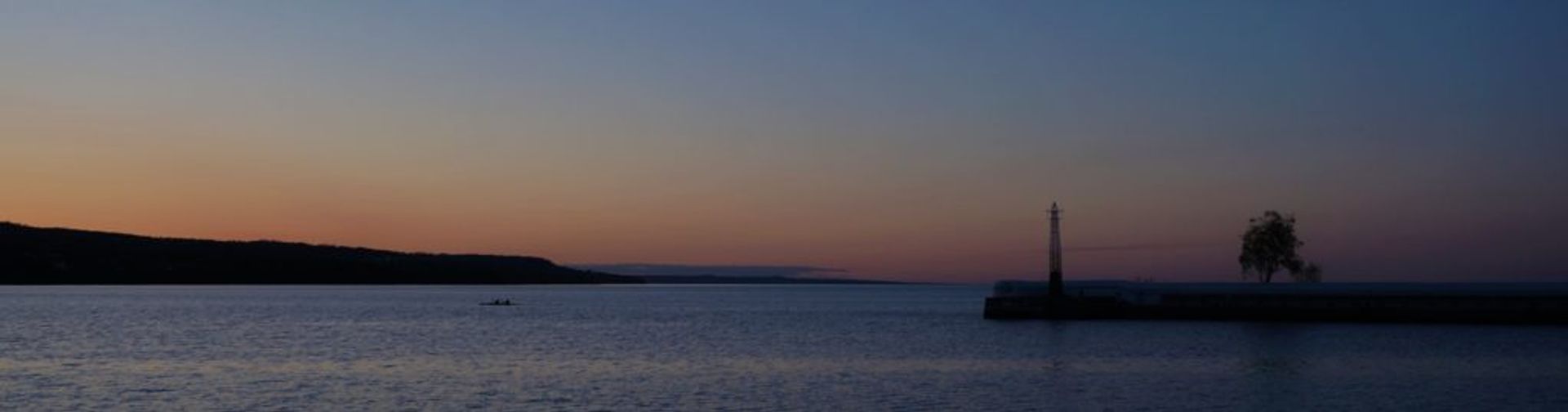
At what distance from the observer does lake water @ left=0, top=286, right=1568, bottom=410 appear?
42594 millimetres

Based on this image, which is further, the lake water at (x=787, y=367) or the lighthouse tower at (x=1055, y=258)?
the lighthouse tower at (x=1055, y=258)

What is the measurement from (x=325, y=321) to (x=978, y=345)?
2133 inches

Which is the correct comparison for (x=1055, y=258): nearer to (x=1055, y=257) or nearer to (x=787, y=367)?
(x=1055, y=257)

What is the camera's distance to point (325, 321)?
10675 cm

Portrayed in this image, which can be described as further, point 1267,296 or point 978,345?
point 1267,296

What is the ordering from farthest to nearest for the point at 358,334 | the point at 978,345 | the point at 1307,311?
the point at 1307,311 → the point at 358,334 → the point at 978,345

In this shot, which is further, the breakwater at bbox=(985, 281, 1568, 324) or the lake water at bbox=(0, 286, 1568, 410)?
the breakwater at bbox=(985, 281, 1568, 324)

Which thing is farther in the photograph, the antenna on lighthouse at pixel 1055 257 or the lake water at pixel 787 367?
the antenna on lighthouse at pixel 1055 257

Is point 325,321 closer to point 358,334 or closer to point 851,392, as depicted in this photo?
point 358,334

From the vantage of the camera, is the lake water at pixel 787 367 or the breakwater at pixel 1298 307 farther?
the breakwater at pixel 1298 307

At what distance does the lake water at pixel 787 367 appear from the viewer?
4259 centimetres

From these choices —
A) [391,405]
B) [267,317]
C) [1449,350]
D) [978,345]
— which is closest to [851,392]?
[391,405]

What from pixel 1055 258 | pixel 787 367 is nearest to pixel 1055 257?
pixel 1055 258

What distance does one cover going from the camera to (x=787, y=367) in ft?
185
